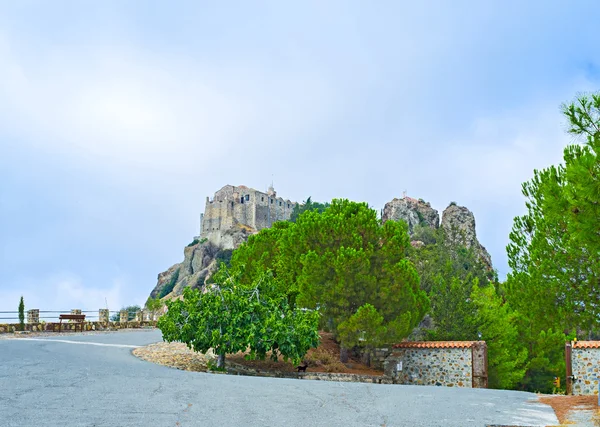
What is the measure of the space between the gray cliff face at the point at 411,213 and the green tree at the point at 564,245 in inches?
2440

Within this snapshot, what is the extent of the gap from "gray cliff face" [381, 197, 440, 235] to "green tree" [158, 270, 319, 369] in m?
60.4

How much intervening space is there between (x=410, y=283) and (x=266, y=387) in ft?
42.6

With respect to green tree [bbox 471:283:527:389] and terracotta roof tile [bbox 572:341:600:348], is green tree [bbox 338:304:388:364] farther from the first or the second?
terracotta roof tile [bbox 572:341:600:348]

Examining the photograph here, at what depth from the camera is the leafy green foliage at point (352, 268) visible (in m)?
23.1

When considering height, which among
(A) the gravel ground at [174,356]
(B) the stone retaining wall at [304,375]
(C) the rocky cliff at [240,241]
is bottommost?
(B) the stone retaining wall at [304,375]

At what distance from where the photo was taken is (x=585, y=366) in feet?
63.1

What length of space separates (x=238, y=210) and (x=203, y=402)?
101 meters

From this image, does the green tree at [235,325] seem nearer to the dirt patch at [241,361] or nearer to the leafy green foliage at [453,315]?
the dirt patch at [241,361]

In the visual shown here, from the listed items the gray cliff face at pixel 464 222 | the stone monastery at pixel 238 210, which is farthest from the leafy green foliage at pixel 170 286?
the gray cliff face at pixel 464 222

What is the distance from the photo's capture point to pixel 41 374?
38.8 ft

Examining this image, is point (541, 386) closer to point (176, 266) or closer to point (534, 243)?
point (534, 243)

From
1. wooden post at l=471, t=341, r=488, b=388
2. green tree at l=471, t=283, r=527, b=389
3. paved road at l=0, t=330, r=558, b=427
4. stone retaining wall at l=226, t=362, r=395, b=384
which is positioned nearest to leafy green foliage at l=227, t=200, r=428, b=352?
stone retaining wall at l=226, t=362, r=395, b=384

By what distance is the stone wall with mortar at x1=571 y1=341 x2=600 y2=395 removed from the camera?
19047 mm

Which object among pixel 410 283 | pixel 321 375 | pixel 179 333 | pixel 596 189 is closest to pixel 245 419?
pixel 596 189
